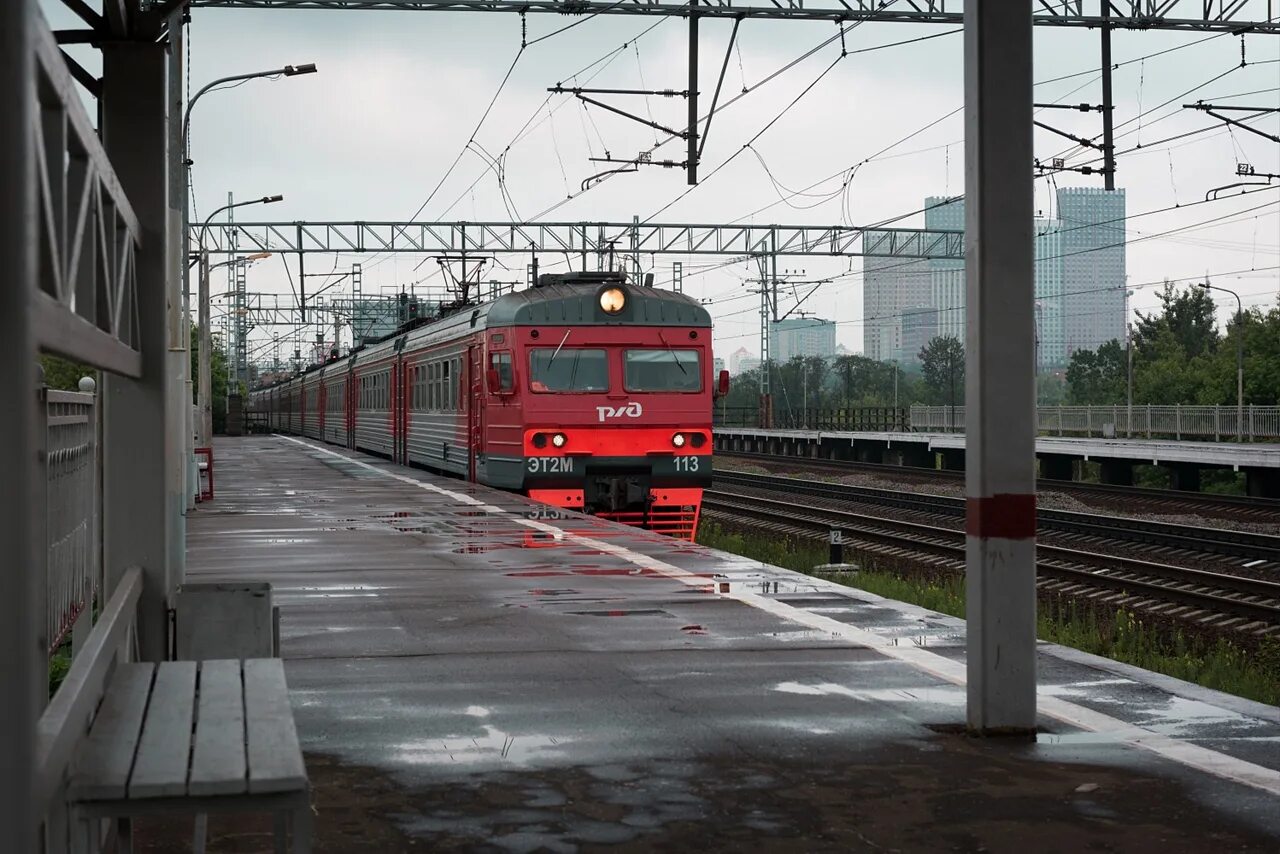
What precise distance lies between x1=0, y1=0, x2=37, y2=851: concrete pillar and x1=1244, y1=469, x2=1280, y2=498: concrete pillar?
32.0m

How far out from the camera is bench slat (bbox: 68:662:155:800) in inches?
145

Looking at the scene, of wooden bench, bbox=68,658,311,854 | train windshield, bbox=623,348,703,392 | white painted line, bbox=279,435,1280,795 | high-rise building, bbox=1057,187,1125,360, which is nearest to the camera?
wooden bench, bbox=68,658,311,854

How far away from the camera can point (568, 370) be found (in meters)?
20.7

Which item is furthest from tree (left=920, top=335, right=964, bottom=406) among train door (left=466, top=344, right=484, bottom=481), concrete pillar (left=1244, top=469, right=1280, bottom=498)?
train door (left=466, top=344, right=484, bottom=481)

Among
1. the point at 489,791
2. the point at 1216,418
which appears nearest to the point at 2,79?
the point at 489,791

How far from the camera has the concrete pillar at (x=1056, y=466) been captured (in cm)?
4172

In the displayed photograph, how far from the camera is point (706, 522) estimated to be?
2595cm

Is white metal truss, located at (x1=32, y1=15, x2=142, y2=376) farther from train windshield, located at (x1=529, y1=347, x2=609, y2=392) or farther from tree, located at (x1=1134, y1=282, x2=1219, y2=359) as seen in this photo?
tree, located at (x1=1134, y1=282, x2=1219, y2=359)

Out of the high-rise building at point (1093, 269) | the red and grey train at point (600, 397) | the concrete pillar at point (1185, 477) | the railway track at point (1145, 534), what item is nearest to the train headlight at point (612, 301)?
the red and grey train at point (600, 397)

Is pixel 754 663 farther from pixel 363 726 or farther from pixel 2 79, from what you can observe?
pixel 2 79

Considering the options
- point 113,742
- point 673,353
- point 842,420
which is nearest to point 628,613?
point 113,742

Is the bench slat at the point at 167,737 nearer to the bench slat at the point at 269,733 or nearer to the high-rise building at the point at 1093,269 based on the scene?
the bench slat at the point at 269,733

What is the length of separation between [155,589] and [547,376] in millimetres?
13907

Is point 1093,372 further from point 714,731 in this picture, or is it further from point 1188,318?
point 714,731
